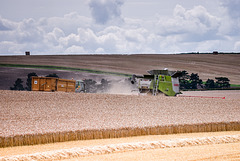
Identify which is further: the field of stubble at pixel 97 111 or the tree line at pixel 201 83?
the tree line at pixel 201 83

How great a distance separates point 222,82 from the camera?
27953 mm

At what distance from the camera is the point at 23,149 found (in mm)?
7199

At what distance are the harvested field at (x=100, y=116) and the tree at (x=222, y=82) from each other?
1422cm

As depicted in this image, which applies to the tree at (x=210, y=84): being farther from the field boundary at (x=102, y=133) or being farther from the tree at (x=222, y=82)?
the field boundary at (x=102, y=133)

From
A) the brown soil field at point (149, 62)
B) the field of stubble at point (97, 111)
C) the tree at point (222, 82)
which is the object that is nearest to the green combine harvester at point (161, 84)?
the field of stubble at point (97, 111)

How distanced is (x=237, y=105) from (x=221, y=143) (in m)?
5.42

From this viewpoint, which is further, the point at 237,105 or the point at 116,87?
the point at 116,87

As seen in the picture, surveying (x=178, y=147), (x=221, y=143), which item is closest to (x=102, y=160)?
(x=178, y=147)

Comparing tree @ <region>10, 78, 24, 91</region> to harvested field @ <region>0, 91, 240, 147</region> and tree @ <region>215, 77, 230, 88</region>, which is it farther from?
tree @ <region>215, 77, 230, 88</region>

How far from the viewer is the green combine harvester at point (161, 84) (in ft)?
62.1

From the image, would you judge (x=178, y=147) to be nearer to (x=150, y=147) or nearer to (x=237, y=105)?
(x=150, y=147)

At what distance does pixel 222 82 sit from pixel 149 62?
836cm

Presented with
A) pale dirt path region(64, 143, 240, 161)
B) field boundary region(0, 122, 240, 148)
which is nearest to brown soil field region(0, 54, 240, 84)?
field boundary region(0, 122, 240, 148)

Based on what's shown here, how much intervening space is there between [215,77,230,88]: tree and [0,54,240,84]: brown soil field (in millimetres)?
558
